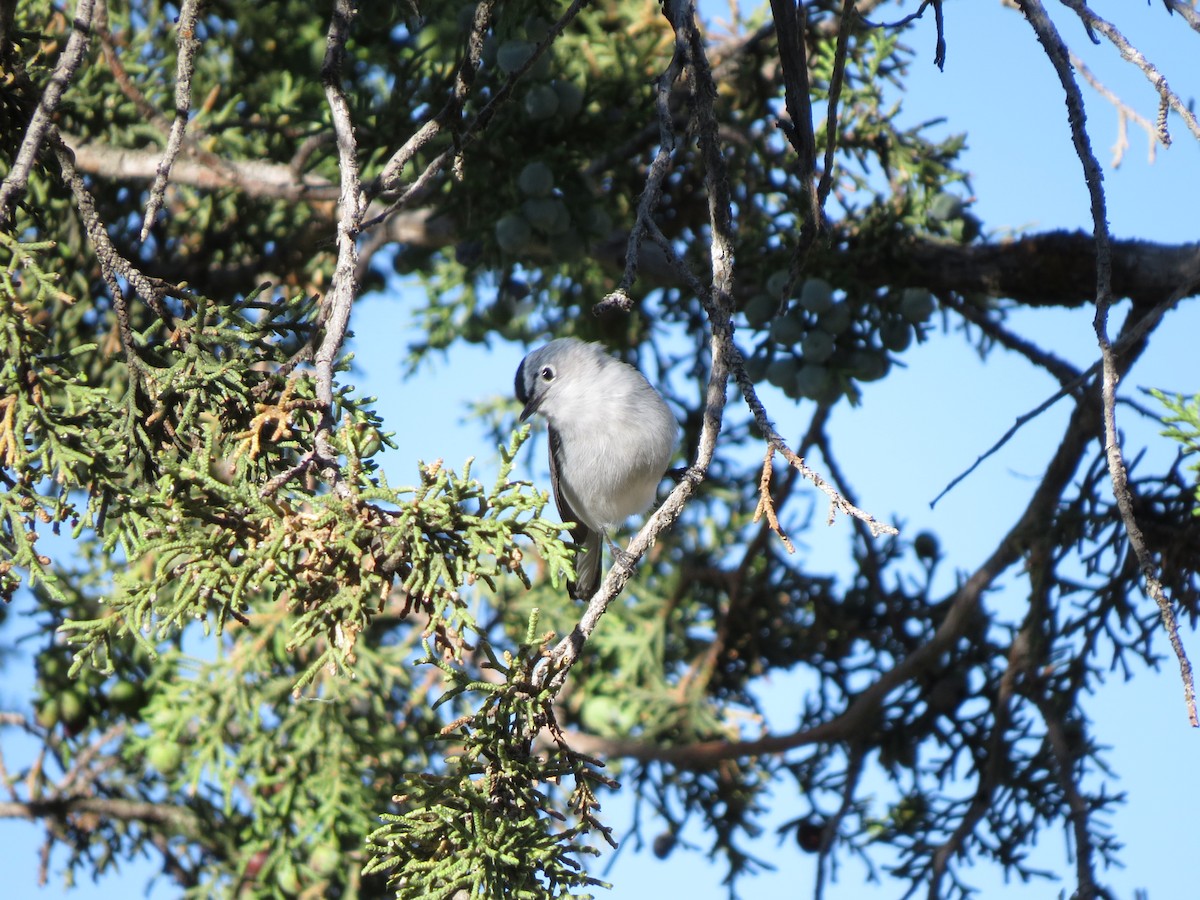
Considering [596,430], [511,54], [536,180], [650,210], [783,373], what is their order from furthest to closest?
[596,430] < [783,373] < [536,180] < [511,54] < [650,210]

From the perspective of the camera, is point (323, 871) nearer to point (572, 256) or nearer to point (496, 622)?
point (496, 622)

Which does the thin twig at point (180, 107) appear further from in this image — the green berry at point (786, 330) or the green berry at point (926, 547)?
the green berry at point (926, 547)

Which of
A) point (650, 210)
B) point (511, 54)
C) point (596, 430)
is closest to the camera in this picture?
point (650, 210)

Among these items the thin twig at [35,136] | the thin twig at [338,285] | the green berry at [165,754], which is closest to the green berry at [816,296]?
the thin twig at [338,285]

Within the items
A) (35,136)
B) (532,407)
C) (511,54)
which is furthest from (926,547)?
(35,136)

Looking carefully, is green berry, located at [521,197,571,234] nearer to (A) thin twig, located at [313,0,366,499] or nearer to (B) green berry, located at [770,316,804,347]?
(B) green berry, located at [770,316,804,347]

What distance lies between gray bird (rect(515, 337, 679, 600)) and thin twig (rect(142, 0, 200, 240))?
1.79 meters

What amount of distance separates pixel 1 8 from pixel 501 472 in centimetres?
117

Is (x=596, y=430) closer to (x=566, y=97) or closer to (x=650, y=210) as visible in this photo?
(x=566, y=97)

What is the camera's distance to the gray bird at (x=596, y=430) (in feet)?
11.5

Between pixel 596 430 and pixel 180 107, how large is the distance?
184 centimetres

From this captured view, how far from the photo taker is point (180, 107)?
193 centimetres

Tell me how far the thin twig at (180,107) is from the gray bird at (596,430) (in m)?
1.79

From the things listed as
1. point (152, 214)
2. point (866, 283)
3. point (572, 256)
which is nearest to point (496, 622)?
point (572, 256)
